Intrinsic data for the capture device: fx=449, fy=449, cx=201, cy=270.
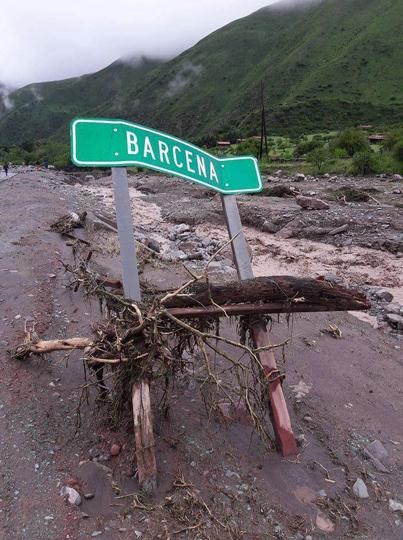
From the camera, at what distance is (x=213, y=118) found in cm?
7556

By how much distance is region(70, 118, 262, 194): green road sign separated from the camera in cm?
256

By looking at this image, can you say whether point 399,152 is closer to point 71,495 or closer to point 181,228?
point 181,228

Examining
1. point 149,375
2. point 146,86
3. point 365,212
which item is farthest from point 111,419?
point 146,86

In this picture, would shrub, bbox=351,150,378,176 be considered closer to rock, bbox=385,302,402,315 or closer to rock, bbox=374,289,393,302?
rock, bbox=374,289,393,302

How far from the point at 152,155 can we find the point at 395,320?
453cm

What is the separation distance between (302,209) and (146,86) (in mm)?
107702

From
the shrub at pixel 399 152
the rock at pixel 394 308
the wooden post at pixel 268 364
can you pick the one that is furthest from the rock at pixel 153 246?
the shrub at pixel 399 152

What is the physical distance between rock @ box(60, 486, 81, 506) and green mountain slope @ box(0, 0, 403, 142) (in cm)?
5026

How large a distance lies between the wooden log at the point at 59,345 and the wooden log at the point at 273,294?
71 cm

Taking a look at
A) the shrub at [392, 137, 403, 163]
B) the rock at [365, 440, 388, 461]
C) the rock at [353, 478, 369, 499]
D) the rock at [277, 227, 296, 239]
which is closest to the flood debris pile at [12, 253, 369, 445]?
the rock at [353, 478, 369, 499]

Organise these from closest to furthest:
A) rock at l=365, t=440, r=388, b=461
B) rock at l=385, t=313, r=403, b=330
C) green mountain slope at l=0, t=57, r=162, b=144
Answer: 1. rock at l=365, t=440, r=388, b=461
2. rock at l=385, t=313, r=403, b=330
3. green mountain slope at l=0, t=57, r=162, b=144

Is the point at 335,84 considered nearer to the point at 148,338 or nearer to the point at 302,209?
the point at 302,209

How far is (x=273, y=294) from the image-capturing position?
303 centimetres

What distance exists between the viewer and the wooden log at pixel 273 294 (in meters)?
2.97
